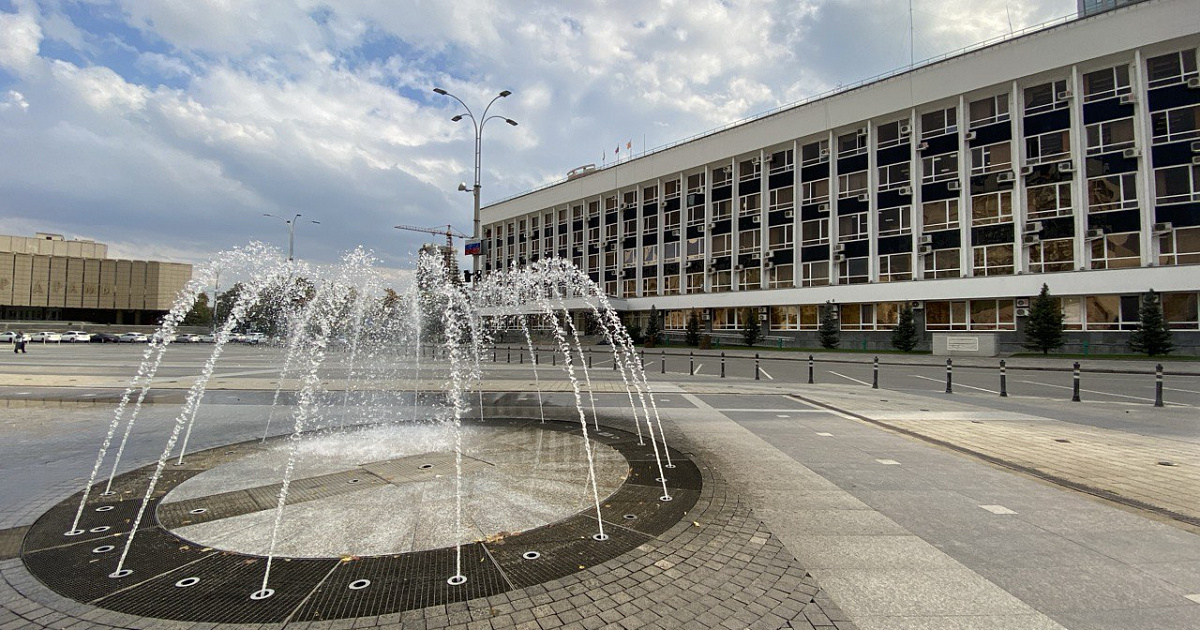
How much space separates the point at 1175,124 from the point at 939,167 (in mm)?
11650

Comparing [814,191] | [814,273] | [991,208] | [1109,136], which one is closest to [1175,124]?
[1109,136]

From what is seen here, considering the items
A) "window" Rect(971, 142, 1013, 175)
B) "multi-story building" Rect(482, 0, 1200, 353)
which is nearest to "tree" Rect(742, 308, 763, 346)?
"multi-story building" Rect(482, 0, 1200, 353)

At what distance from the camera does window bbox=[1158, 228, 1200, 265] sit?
2959 cm

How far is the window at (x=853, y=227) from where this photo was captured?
40.6 m

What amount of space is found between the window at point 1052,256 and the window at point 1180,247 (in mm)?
3920

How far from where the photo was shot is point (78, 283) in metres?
82.9

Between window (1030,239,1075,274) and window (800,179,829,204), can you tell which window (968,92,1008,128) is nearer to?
window (1030,239,1075,274)

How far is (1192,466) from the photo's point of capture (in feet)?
21.9

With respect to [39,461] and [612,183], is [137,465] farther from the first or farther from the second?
[612,183]

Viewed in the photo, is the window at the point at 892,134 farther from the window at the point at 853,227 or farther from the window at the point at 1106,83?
the window at the point at 1106,83

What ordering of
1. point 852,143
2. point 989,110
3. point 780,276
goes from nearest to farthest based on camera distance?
1. point 989,110
2. point 852,143
3. point 780,276

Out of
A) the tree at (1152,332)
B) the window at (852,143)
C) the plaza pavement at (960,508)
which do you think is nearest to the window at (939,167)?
the window at (852,143)

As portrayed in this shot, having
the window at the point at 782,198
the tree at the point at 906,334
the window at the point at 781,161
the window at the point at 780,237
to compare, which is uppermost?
the window at the point at 781,161

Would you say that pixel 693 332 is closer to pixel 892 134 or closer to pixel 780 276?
pixel 780 276
